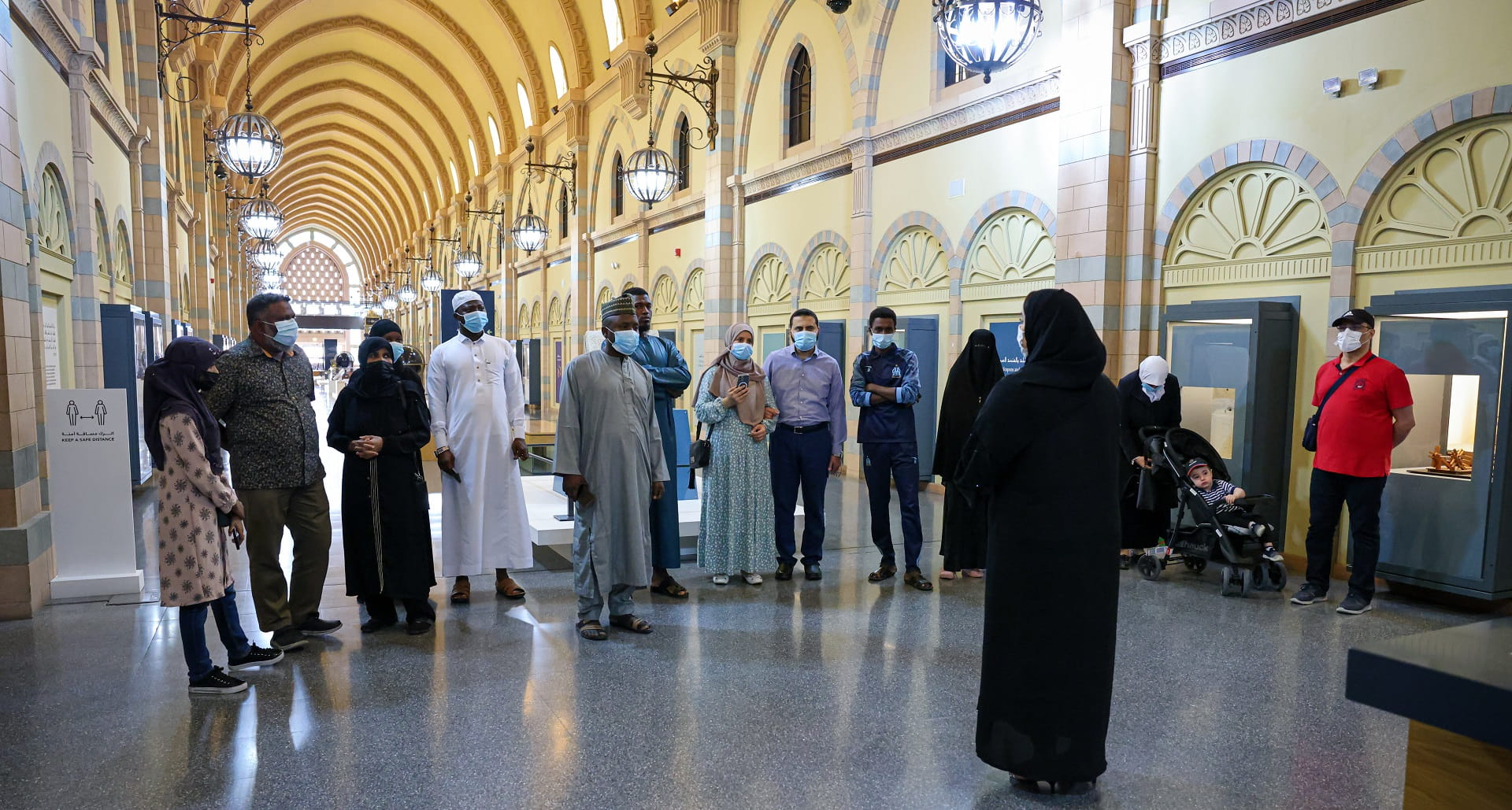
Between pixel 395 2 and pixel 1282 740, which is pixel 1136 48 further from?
pixel 395 2

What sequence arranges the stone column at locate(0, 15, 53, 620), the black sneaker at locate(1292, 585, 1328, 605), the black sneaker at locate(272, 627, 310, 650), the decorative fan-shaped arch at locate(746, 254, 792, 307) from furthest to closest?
the decorative fan-shaped arch at locate(746, 254, 792, 307)
the black sneaker at locate(1292, 585, 1328, 605)
the stone column at locate(0, 15, 53, 620)
the black sneaker at locate(272, 627, 310, 650)

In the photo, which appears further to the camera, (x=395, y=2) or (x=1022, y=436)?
(x=395, y=2)

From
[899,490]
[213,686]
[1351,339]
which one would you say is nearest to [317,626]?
[213,686]

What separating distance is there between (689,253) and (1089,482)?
44.8 feet

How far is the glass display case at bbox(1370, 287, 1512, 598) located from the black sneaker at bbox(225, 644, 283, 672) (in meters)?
6.08

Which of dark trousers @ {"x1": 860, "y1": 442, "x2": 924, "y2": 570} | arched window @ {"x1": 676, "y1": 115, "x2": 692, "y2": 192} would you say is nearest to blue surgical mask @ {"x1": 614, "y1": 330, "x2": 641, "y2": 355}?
dark trousers @ {"x1": 860, "y1": 442, "x2": 924, "y2": 570}

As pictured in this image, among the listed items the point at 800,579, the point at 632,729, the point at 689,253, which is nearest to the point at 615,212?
the point at 689,253

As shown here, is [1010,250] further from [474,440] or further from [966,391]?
[474,440]

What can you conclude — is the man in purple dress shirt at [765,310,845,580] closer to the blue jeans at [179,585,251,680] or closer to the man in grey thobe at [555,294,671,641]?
the man in grey thobe at [555,294,671,641]

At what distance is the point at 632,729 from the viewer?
3275 mm

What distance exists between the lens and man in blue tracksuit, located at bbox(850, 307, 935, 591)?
5.50 meters

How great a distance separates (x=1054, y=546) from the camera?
2.69m

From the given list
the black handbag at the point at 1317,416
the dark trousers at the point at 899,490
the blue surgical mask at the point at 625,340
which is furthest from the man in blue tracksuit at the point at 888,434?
the black handbag at the point at 1317,416

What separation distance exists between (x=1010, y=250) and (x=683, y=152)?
28.4ft
